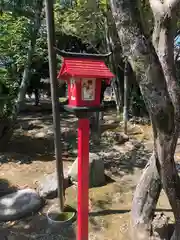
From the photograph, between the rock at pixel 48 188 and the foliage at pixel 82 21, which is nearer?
the rock at pixel 48 188

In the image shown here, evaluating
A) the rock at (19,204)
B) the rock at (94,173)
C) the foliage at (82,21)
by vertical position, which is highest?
the foliage at (82,21)

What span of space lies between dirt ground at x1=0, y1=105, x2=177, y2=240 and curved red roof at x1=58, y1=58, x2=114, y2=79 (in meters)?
1.87

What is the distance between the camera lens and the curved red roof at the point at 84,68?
101 inches

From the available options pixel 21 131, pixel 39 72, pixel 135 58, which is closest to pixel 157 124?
pixel 135 58

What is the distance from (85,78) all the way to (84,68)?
0.30ft

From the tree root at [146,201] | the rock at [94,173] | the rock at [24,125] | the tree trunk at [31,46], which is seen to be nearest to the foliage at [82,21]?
the tree trunk at [31,46]

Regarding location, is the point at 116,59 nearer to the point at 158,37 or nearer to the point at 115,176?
the point at 115,176

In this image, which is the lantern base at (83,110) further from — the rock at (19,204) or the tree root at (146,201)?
the rock at (19,204)

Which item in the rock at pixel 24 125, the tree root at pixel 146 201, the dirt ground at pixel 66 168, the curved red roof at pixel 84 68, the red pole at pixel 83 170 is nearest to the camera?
the curved red roof at pixel 84 68

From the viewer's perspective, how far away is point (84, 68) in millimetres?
2623

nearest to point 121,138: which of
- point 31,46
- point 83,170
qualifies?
point 31,46

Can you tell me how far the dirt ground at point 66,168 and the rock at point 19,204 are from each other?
0.28 ft

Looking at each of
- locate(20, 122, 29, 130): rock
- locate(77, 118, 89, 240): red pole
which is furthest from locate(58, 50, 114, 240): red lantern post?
locate(20, 122, 29, 130): rock

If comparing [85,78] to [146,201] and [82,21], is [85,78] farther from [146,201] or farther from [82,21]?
[82,21]
